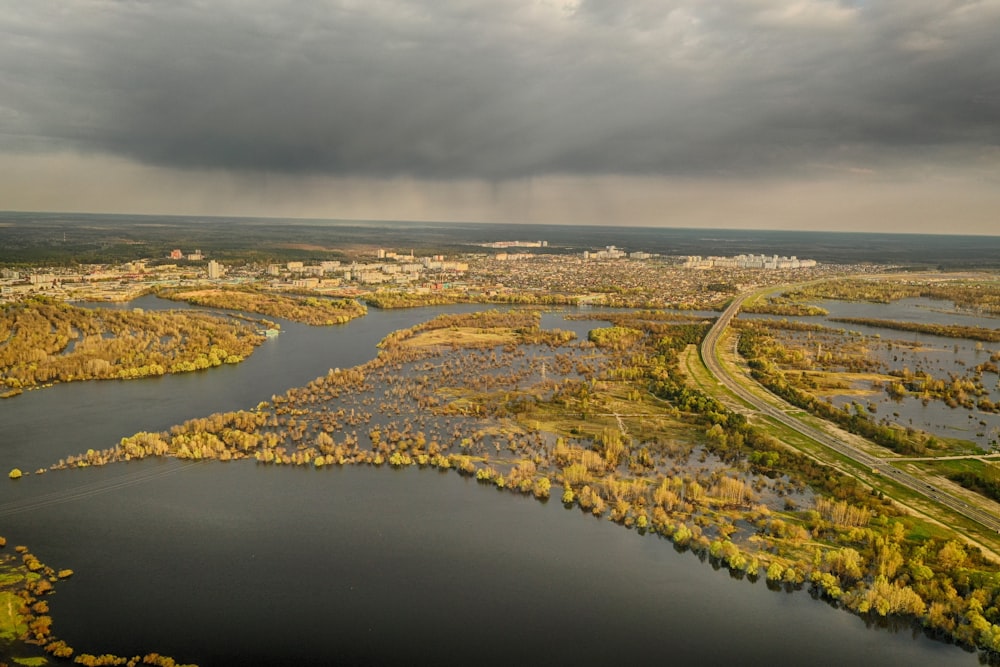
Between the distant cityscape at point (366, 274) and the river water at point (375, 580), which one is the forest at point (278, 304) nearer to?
the distant cityscape at point (366, 274)

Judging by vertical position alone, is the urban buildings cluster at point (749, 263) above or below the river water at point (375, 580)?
above

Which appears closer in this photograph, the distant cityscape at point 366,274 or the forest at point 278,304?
the forest at point 278,304

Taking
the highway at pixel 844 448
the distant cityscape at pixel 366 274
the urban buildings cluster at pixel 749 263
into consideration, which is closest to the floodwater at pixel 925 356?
the highway at pixel 844 448

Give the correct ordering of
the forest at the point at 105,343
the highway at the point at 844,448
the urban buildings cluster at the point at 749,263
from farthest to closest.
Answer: the urban buildings cluster at the point at 749,263, the forest at the point at 105,343, the highway at the point at 844,448

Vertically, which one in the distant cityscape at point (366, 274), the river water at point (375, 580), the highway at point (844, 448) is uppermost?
the distant cityscape at point (366, 274)

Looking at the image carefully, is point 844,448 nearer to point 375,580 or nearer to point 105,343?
point 375,580

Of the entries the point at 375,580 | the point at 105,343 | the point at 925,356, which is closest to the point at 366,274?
the point at 105,343
